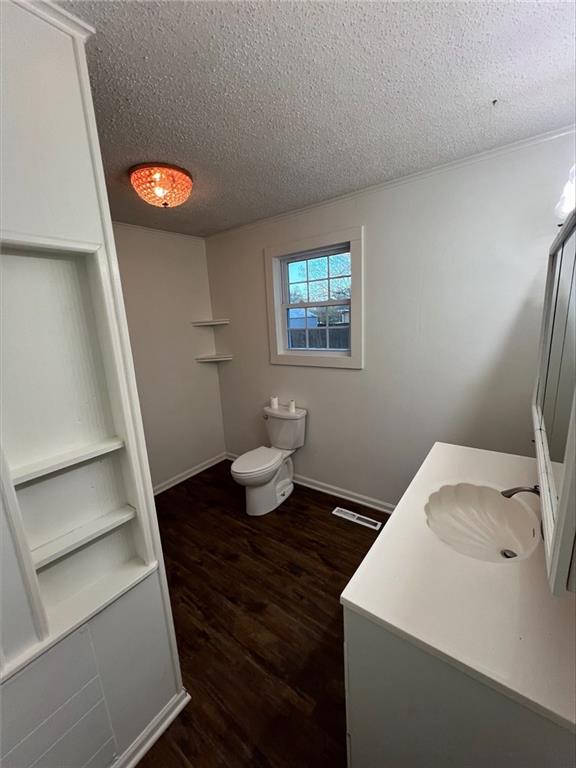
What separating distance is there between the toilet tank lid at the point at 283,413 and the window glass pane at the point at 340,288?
945 mm

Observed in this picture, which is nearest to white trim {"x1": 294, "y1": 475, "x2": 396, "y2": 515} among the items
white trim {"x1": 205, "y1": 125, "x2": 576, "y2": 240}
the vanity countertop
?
the vanity countertop

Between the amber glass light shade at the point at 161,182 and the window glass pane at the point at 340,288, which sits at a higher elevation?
the amber glass light shade at the point at 161,182

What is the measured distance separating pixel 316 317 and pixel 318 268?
0.37 m

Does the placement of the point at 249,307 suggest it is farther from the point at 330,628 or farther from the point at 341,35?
the point at 330,628

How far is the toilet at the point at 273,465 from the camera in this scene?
2254mm

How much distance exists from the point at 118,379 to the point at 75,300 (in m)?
0.26

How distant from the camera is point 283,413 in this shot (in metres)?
2.54

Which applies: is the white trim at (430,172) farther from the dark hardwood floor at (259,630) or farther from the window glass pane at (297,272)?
the dark hardwood floor at (259,630)

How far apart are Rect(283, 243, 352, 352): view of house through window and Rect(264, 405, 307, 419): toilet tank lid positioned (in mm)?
534

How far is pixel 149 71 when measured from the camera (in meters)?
0.97

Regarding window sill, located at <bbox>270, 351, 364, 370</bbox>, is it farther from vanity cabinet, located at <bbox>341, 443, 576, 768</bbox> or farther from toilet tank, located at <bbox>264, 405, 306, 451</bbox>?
vanity cabinet, located at <bbox>341, 443, 576, 768</bbox>

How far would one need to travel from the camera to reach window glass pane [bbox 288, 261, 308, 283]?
8.11 feet

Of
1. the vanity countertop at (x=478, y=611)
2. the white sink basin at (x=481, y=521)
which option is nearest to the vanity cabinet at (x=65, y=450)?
the vanity countertop at (x=478, y=611)

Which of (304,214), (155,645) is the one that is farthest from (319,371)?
(155,645)
